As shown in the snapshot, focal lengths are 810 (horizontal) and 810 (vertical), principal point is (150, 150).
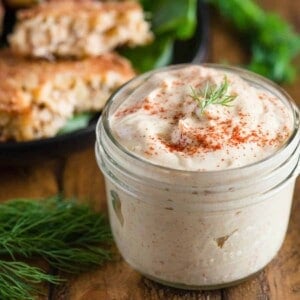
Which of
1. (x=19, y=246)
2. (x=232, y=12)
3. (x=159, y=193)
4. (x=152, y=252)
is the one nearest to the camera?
(x=159, y=193)

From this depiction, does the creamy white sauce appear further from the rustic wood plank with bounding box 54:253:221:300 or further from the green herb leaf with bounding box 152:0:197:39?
the green herb leaf with bounding box 152:0:197:39

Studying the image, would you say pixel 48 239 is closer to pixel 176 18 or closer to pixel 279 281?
pixel 279 281

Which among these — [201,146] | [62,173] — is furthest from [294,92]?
[201,146]

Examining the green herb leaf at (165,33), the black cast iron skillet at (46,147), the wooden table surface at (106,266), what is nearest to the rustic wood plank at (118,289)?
the wooden table surface at (106,266)

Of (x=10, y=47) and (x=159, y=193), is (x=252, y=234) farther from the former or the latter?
(x=10, y=47)

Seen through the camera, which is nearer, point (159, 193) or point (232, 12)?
point (159, 193)

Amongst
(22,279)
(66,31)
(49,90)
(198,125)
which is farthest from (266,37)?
(22,279)

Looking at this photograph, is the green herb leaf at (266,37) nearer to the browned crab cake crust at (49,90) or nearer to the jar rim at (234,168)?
the browned crab cake crust at (49,90)
